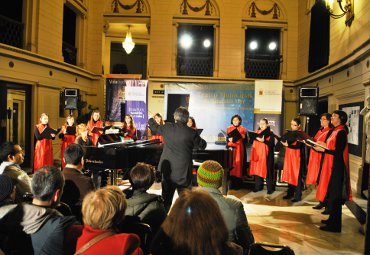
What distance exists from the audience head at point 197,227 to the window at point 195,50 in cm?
1051

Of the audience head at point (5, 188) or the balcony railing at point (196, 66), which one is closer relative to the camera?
the audience head at point (5, 188)

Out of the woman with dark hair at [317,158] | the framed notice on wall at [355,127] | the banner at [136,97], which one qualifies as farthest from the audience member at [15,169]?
the banner at [136,97]

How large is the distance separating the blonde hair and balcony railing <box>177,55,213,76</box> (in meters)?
10.3

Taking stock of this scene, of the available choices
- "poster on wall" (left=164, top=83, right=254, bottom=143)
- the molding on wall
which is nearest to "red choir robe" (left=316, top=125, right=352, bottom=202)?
"poster on wall" (left=164, top=83, right=254, bottom=143)

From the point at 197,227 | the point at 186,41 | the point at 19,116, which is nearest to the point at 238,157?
the point at 197,227

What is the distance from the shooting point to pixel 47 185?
6.62 feet

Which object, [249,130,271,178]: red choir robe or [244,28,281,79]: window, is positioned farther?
[244,28,281,79]: window

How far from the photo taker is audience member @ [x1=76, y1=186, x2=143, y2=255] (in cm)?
151

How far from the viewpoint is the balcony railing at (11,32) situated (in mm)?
7862

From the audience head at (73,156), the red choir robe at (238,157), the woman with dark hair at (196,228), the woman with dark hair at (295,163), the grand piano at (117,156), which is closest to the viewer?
the woman with dark hair at (196,228)

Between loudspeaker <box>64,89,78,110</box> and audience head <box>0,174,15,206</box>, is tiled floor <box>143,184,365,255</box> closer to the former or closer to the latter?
audience head <box>0,174,15,206</box>

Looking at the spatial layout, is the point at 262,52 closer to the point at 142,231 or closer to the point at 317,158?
the point at 317,158

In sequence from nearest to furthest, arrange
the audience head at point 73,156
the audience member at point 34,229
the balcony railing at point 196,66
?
the audience member at point 34,229
the audience head at point 73,156
the balcony railing at point 196,66

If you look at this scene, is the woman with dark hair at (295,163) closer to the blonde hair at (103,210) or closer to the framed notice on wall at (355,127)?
the framed notice on wall at (355,127)
